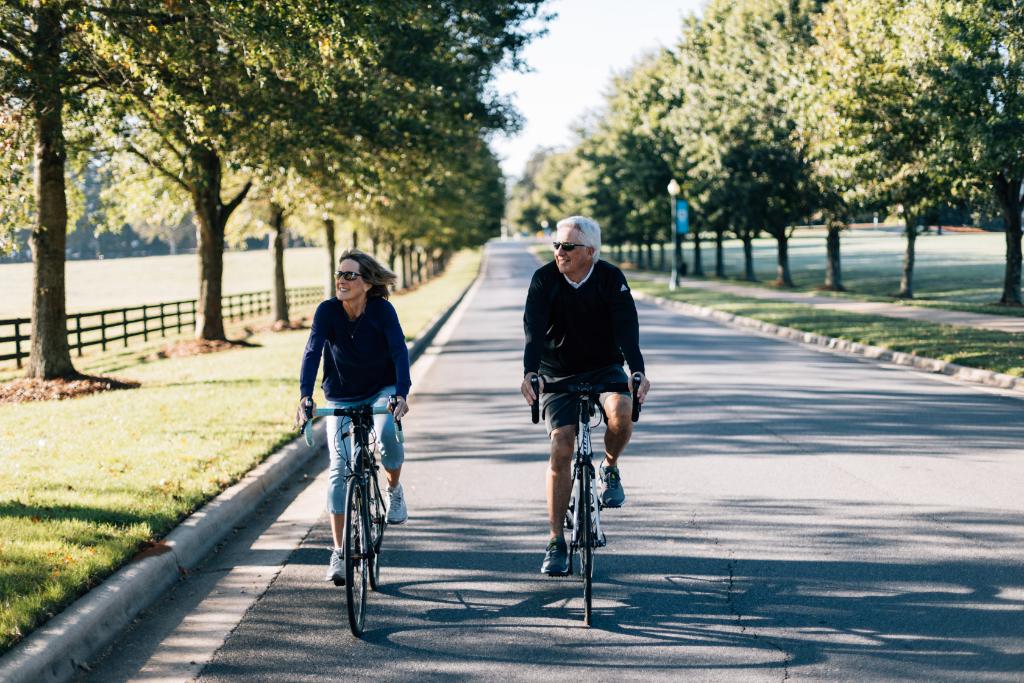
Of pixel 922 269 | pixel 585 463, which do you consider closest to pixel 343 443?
pixel 585 463

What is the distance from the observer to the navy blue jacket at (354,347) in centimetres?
581

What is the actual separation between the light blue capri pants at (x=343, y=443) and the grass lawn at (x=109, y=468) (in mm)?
1271

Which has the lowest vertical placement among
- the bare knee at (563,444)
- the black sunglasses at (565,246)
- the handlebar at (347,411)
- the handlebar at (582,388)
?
the bare knee at (563,444)

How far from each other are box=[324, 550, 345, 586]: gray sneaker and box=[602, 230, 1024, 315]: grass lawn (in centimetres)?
2362

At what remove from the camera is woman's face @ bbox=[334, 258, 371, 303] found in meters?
5.73

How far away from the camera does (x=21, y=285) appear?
1841cm

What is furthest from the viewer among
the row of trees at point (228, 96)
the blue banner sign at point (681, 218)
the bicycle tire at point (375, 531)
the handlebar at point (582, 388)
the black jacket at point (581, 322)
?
the blue banner sign at point (681, 218)

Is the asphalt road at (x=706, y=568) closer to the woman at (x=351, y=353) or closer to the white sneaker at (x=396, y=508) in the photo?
the white sneaker at (x=396, y=508)

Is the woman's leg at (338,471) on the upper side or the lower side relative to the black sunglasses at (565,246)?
lower

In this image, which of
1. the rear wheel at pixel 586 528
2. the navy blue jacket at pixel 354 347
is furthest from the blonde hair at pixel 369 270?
the rear wheel at pixel 586 528

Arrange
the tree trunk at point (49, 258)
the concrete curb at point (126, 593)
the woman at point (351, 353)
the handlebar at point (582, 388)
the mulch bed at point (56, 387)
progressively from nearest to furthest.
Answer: the concrete curb at point (126, 593)
the handlebar at point (582, 388)
the woman at point (351, 353)
the mulch bed at point (56, 387)
the tree trunk at point (49, 258)

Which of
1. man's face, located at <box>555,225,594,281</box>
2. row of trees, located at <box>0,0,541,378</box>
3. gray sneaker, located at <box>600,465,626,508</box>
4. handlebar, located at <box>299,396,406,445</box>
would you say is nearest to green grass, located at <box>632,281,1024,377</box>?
row of trees, located at <box>0,0,541,378</box>

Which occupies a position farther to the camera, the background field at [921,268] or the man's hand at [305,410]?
the background field at [921,268]

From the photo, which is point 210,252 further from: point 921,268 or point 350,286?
point 921,268
